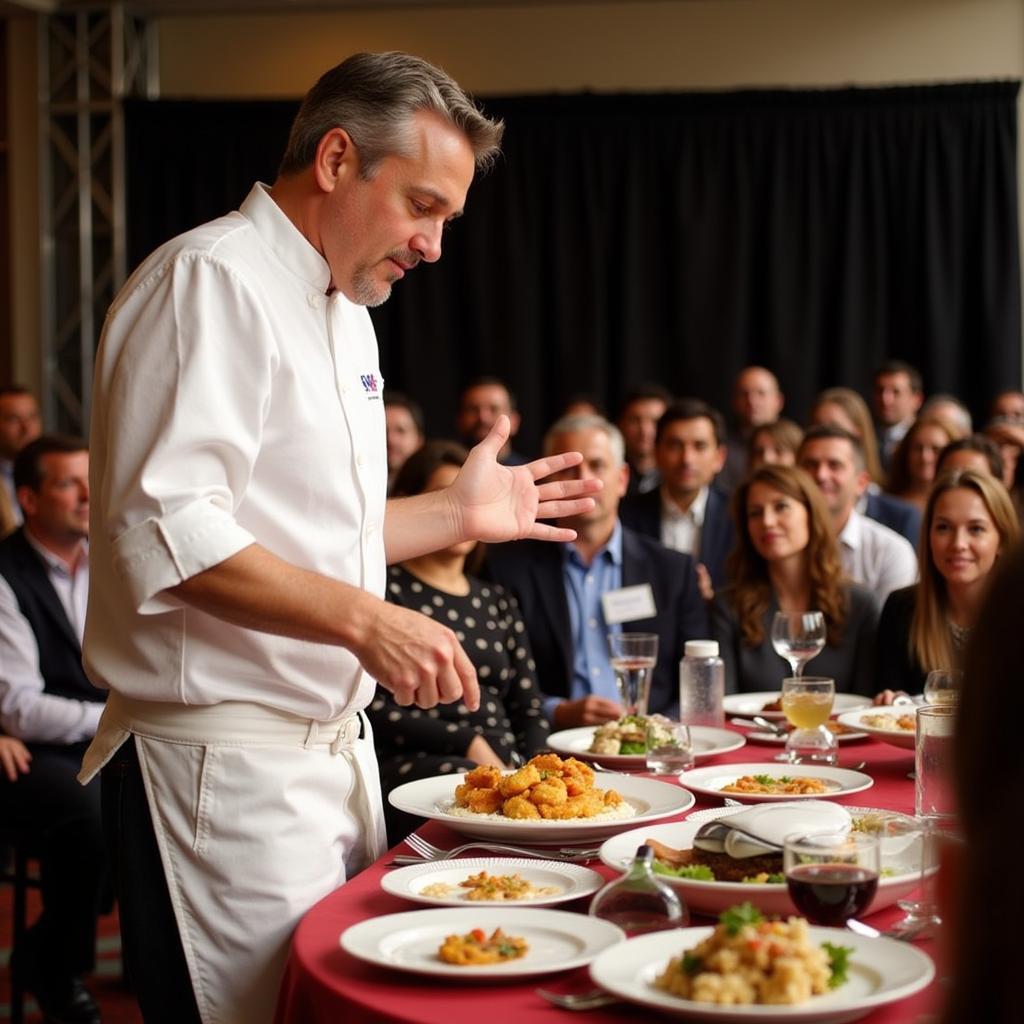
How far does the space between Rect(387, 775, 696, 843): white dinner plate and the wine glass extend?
0.82 meters

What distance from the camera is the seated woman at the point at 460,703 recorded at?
10.8 feet

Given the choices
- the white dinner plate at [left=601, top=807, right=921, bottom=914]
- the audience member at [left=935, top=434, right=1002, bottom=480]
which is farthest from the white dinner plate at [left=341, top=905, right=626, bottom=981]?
the audience member at [left=935, top=434, right=1002, bottom=480]

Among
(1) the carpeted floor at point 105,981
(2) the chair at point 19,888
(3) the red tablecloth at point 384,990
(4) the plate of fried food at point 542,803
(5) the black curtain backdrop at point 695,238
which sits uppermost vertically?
(5) the black curtain backdrop at point 695,238

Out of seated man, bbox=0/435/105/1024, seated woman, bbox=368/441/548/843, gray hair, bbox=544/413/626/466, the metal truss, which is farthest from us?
the metal truss

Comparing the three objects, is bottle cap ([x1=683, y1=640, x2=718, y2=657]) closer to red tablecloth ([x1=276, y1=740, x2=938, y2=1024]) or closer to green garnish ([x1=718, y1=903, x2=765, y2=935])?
red tablecloth ([x1=276, y1=740, x2=938, y2=1024])

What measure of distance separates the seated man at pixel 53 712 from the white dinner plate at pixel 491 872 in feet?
6.87

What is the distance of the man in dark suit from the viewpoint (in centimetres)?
552

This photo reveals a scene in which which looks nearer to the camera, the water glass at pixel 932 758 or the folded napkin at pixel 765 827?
the folded napkin at pixel 765 827

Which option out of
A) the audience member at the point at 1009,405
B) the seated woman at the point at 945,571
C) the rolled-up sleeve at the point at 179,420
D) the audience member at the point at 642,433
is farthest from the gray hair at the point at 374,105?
the audience member at the point at 1009,405

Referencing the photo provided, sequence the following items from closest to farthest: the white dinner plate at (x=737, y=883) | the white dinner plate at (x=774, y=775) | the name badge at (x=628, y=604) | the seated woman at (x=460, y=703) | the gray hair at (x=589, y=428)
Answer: the white dinner plate at (x=737, y=883) → the white dinner plate at (x=774, y=775) → the seated woman at (x=460, y=703) → the name badge at (x=628, y=604) → the gray hair at (x=589, y=428)

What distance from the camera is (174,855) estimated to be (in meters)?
1.70

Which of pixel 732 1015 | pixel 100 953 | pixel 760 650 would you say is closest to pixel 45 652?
pixel 100 953

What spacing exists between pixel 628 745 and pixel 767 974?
1.30 metres

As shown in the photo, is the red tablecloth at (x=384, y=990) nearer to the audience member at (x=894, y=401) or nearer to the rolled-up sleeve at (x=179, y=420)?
the rolled-up sleeve at (x=179, y=420)
